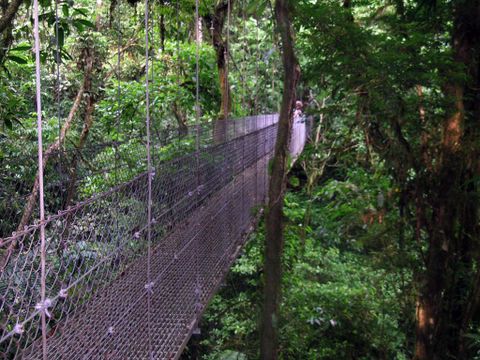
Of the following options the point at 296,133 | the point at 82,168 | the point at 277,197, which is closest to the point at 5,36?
the point at 82,168

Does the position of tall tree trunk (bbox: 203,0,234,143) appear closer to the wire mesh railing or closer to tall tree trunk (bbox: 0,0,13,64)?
the wire mesh railing

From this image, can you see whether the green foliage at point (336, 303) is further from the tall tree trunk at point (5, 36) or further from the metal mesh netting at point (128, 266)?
the tall tree trunk at point (5, 36)

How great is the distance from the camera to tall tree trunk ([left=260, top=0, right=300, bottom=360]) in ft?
6.86

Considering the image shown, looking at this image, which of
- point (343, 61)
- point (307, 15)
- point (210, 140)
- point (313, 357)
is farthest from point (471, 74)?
point (313, 357)

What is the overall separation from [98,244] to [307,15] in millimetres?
1408

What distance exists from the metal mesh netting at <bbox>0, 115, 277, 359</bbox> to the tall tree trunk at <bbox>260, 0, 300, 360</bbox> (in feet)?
0.84

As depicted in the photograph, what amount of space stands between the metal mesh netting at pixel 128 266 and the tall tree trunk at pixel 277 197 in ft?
0.84

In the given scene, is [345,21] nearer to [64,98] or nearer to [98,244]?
[98,244]

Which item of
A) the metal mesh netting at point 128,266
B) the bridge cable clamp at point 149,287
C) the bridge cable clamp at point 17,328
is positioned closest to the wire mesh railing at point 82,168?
the metal mesh netting at point 128,266

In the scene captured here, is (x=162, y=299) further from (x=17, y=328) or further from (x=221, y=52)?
(x=221, y=52)

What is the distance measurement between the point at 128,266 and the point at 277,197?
0.87m

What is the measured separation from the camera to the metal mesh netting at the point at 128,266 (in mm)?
1025

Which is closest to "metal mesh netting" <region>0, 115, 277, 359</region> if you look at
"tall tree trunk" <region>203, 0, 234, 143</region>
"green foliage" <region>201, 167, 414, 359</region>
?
"green foliage" <region>201, 167, 414, 359</region>

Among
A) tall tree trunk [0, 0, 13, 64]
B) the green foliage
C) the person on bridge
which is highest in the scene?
tall tree trunk [0, 0, 13, 64]
